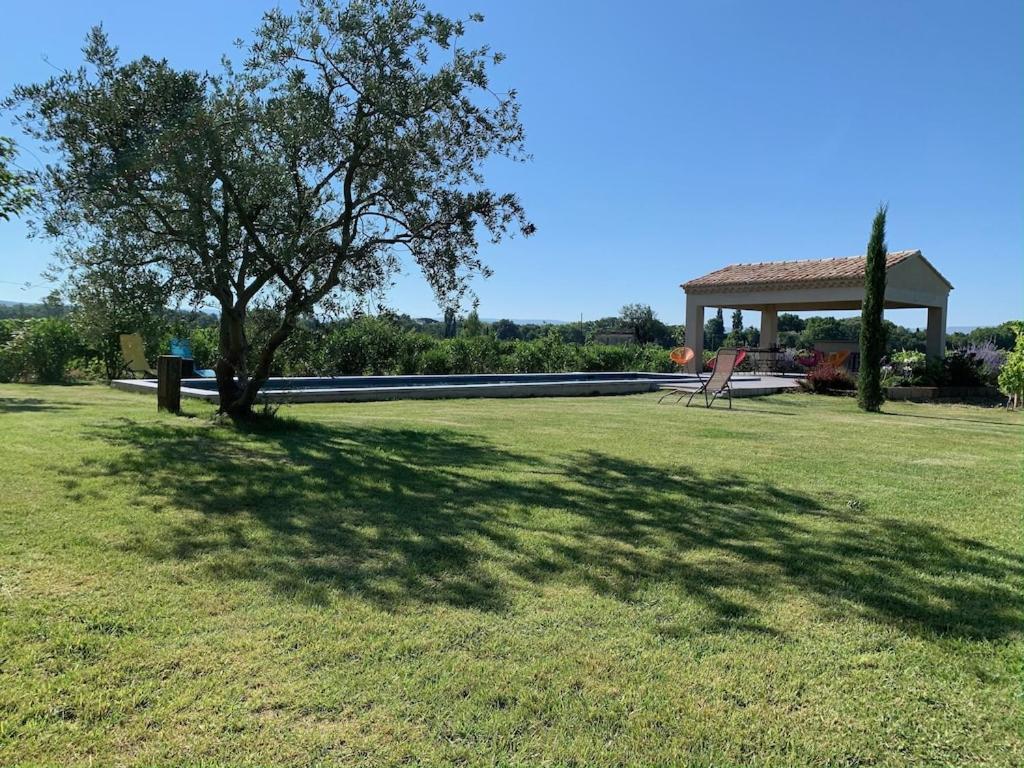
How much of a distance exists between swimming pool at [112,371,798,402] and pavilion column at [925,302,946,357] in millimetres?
9018

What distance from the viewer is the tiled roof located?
19.6 m

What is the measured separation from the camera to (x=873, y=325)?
12.9 m

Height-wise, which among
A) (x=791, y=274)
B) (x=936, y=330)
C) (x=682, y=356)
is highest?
(x=791, y=274)

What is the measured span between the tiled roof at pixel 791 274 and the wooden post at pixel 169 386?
17756 mm

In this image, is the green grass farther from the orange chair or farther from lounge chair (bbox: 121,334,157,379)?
the orange chair

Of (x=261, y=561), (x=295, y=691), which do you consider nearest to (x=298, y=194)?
(x=261, y=561)

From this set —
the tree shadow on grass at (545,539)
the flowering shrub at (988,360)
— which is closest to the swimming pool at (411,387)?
the tree shadow on grass at (545,539)

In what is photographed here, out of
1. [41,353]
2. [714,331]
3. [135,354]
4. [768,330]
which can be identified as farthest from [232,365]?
[714,331]

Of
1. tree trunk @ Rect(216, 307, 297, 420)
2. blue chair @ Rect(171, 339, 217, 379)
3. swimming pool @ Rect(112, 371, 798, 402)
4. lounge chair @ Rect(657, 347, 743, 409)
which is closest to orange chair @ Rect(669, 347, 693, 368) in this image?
swimming pool @ Rect(112, 371, 798, 402)

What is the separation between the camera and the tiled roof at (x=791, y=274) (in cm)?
1962

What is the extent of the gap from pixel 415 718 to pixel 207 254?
5.74 m

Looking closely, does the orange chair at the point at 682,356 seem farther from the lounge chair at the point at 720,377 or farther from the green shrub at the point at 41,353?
the green shrub at the point at 41,353

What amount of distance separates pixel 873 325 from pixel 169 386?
1232cm

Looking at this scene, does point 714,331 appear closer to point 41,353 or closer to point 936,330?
point 936,330
